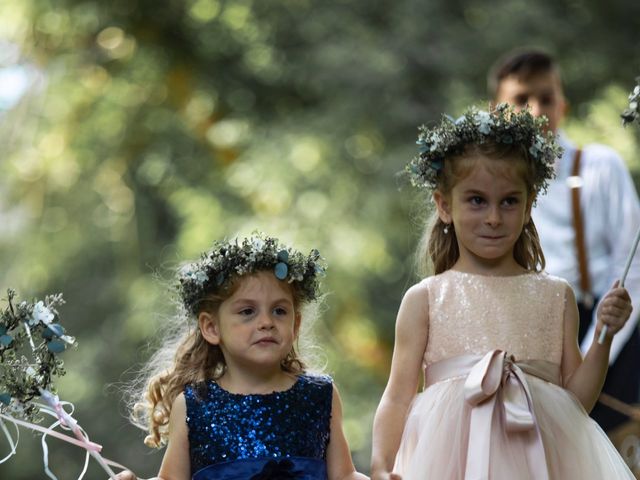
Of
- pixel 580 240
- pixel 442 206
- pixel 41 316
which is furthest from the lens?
pixel 580 240

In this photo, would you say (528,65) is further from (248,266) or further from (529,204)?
(248,266)

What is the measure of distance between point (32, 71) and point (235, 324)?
8.31m

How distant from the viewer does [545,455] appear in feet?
15.1

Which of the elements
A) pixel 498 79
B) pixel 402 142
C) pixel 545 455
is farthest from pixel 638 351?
pixel 402 142

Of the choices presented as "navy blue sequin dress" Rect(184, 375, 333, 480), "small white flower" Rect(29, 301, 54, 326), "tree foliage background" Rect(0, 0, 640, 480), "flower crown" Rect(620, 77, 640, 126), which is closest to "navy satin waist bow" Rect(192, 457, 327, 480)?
"navy blue sequin dress" Rect(184, 375, 333, 480)

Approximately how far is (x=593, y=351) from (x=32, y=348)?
1.77 meters

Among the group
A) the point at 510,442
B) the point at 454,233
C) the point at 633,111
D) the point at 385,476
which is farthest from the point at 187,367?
the point at 633,111

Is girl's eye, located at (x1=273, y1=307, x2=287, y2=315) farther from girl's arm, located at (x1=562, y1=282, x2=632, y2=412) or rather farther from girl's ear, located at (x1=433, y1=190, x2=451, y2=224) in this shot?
girl's arm, located at (x1=562, y1=282, x2=632, y2=412)

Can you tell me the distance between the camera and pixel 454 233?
16.9 ft

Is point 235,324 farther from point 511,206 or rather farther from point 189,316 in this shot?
point 511,206

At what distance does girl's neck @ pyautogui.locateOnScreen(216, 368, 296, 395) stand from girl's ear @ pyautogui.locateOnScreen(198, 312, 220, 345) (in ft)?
0.39

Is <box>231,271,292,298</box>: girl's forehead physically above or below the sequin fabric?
above

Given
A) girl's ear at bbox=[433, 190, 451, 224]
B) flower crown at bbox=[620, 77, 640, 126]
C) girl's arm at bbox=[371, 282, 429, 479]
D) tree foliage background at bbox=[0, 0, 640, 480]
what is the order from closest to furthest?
flower crown at bbox=[620, 77, 640, 126], girl's arm at bbox=[371, 282, 429, 479], girl's ear at bbox=[433, 190, 451, 224], tree foliage background at bbox=[0, 0, 640, 480]

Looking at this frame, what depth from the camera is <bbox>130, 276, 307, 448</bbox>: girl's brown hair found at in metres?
4.99
